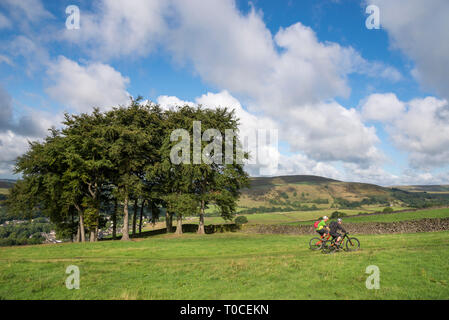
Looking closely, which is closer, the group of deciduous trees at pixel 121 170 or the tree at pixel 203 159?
the group of deciduous trees at pixel 121 170

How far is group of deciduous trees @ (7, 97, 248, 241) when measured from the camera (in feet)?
113

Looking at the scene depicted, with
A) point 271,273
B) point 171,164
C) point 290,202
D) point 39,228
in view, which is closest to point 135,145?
point 171,164

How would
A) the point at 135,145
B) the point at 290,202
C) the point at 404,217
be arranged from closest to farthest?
the point at 135,145 < the point at 404,217 < the point at 290,202

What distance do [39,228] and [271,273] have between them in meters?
111

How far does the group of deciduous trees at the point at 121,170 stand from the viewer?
3434cm

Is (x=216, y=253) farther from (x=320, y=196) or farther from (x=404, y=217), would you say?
(x=320, y=196)

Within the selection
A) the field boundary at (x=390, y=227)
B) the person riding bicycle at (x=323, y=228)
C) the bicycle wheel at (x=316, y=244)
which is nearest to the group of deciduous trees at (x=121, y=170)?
the field boundary at (x=390, y=227)

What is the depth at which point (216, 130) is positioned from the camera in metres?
40.5

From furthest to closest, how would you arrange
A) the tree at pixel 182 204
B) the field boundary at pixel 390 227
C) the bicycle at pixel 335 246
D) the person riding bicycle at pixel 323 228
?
the tree at pixel 182 204 → the field boundary at pixel 390 227 → the person riding bicycle at pixel 323 228 → the bicycle at pixel 335 246

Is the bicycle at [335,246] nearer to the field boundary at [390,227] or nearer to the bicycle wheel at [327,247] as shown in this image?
the bicycle wheel at [327,247]

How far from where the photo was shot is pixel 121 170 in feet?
121

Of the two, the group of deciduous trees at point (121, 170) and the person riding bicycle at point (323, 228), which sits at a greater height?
the group of deciduous trees at point (121, 170)

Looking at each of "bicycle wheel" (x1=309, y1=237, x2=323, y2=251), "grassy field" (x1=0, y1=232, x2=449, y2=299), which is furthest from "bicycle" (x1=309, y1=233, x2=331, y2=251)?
"grassy field" (x1=0, y1=232, x2=449, y2=299)

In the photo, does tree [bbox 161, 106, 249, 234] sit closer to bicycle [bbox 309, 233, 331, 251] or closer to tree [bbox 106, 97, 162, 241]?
tree [bbox 106, 97, 162, 241]
